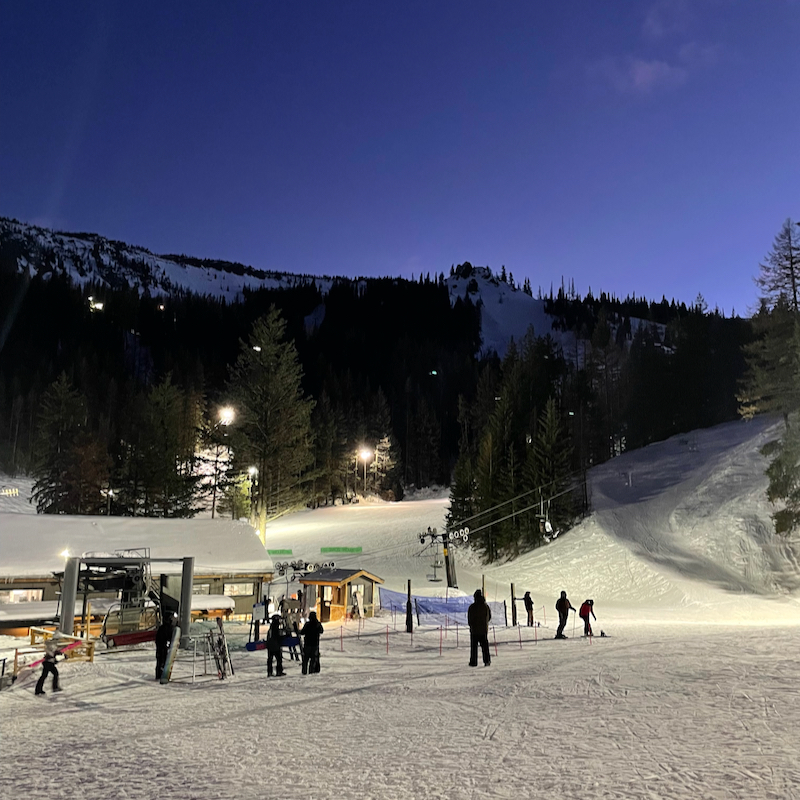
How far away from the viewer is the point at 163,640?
43.8 feet

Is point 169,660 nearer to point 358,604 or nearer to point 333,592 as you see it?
point 333,592

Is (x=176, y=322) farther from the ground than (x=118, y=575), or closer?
farther from the ground

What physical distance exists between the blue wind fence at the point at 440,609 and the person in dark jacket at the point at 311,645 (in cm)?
1026

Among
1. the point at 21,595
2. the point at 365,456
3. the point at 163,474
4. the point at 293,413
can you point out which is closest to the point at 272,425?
the point at 293,413

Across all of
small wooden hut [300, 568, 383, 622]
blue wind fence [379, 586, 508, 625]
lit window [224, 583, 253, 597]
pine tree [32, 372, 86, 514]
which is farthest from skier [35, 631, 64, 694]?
pine tree [32, 372, 86, 514]

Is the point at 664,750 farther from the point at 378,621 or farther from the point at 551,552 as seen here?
the point at 551,552

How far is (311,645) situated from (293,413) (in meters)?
32.6

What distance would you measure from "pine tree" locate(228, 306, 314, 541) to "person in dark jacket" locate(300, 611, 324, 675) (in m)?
30.0

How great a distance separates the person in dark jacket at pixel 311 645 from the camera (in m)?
14.0

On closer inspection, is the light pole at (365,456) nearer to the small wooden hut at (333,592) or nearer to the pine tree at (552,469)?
the pine tree at (552,469)

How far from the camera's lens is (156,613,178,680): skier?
43.7 feet

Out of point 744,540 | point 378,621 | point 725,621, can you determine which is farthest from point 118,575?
point 744,540

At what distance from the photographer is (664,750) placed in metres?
7.30

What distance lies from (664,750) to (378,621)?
19.1 m
